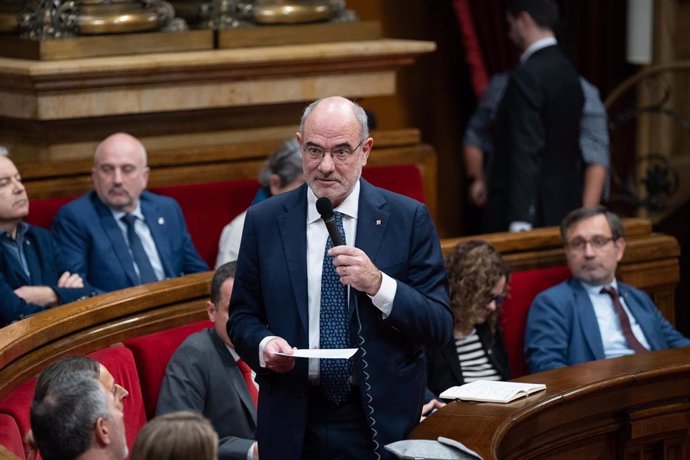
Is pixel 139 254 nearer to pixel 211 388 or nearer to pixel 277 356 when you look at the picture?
pixel 211 388

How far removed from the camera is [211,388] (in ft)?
13.0

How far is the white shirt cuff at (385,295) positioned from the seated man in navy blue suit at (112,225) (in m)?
2.06

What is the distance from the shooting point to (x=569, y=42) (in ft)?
24.8

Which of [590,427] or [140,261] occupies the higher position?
A: [140,261]

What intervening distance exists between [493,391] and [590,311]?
1.27 meters

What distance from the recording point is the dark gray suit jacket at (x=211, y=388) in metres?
3.92

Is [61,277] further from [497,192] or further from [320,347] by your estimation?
[497,192]

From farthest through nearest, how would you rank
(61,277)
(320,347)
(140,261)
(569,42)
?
(569,42) → (140,261) → (61,277) → (320,347)

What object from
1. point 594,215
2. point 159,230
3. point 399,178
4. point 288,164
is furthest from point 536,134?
point 159,230

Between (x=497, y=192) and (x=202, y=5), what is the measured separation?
157 centimetres

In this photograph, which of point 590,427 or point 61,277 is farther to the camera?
point 61,277

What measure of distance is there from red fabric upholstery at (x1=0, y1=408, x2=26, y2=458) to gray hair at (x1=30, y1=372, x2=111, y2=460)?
51cm

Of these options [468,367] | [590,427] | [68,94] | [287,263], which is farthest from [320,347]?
[68,94]

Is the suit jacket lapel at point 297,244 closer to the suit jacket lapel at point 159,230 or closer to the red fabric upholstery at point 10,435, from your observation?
the red fabric upholstery at point 10,435
